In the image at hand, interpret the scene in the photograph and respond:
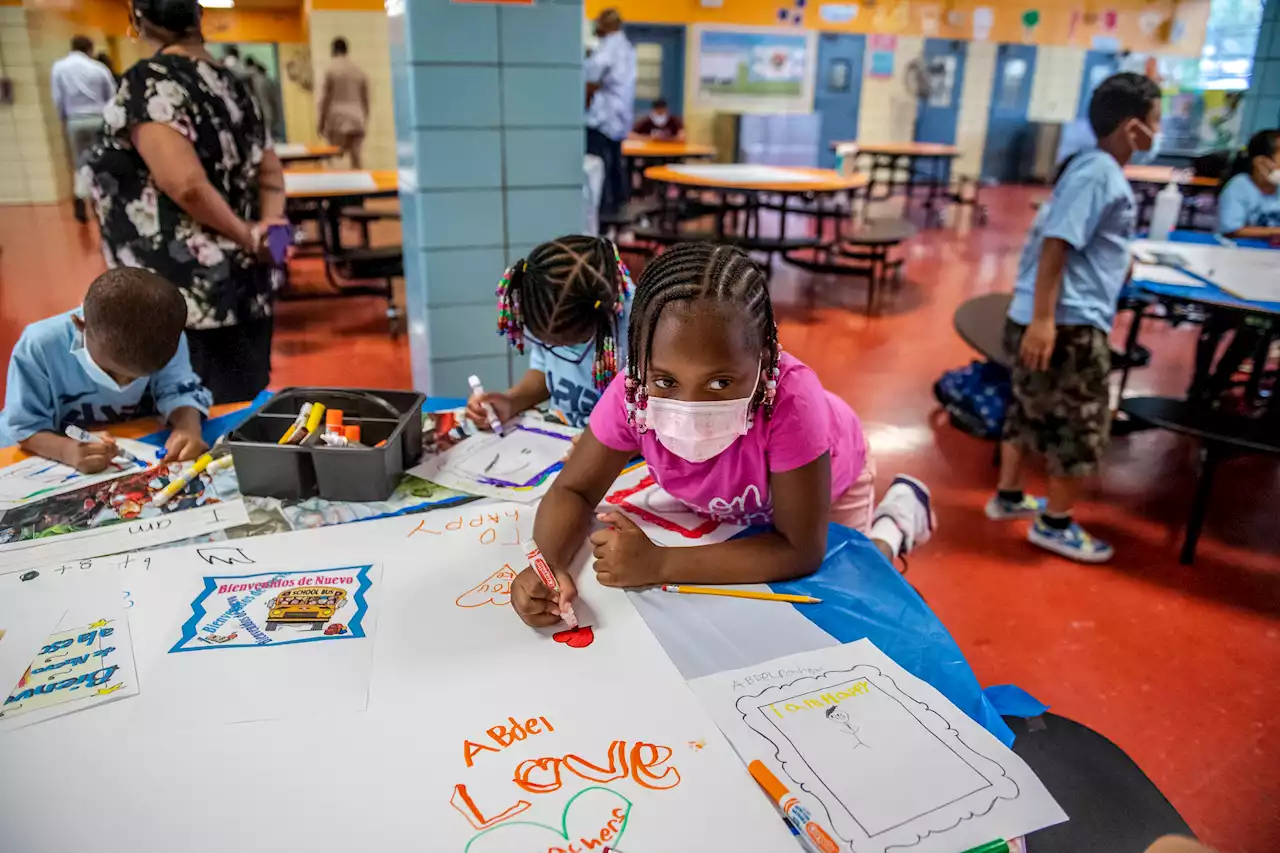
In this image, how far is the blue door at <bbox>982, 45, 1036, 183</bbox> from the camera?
11734 mm

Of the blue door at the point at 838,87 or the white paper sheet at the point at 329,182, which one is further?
the blue door at the point at 838,87

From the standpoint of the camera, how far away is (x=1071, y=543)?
94.9 inches

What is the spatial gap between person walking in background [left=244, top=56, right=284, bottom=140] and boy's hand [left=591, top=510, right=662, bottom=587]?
7865 millimetres

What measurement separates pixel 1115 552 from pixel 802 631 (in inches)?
75.4

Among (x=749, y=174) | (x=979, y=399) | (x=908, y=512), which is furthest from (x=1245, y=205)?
(x=908, y=512)

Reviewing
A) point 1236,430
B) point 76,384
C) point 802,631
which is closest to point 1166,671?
point 1236,430

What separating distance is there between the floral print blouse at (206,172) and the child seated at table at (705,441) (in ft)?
3.85

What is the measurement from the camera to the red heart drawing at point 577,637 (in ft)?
3.02

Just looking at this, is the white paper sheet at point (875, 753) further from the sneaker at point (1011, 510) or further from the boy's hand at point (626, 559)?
the sneaker at point (1011, 510)

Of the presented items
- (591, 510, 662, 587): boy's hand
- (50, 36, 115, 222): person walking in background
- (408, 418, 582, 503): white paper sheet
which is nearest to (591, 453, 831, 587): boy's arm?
(591, 510, 662, 587): boy's hand

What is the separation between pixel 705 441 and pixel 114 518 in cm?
85

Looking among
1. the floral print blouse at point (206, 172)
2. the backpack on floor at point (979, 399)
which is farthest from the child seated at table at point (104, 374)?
the backpack on floor at point (979, 399)

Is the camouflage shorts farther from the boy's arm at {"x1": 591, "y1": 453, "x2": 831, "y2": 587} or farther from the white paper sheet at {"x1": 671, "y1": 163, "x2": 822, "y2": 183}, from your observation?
the white paper sheet at {"x1": 671, "y1": 163, "x2": 822, "y2": 183}

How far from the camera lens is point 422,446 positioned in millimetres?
1412
